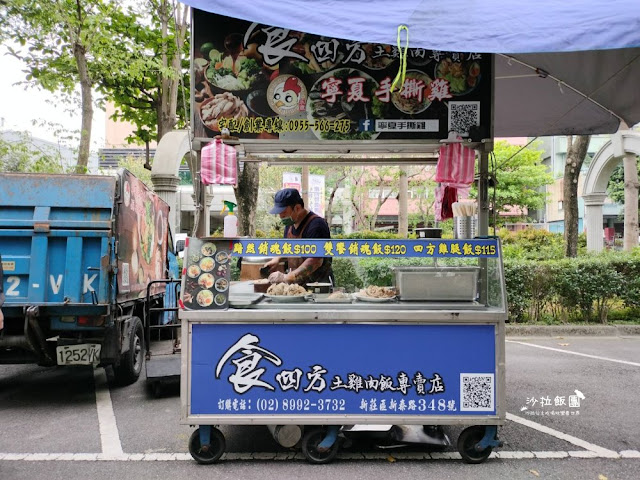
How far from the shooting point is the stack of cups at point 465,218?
4383 millimetres

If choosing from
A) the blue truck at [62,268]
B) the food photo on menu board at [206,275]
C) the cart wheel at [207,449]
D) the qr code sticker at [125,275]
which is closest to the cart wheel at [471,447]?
the cart wheel at [207,449]

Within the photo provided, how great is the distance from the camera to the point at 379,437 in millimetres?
3953

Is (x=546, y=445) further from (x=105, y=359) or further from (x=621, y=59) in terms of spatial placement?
(x=105, y=359)

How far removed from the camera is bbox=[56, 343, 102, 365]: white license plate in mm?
5031

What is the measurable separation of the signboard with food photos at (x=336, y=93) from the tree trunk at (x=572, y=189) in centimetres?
895

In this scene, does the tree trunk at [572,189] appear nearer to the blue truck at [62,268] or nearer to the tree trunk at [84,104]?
the blue truck at [62,268]

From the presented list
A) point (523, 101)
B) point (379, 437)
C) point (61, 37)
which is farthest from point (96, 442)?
point (61, 37)

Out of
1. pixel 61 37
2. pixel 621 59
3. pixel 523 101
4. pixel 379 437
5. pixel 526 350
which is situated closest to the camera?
pixel 379 437

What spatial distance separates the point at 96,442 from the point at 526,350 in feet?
21.0

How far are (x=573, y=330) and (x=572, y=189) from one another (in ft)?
14.0

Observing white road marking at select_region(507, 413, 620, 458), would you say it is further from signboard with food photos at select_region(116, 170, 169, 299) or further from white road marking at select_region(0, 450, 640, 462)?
signboard with food photos at select_region(116, 170, 169, 299)

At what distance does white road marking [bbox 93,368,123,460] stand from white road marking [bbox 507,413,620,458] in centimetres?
355

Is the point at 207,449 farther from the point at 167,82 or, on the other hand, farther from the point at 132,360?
the point at 167,82

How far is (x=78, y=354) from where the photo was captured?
5059 millimetres
